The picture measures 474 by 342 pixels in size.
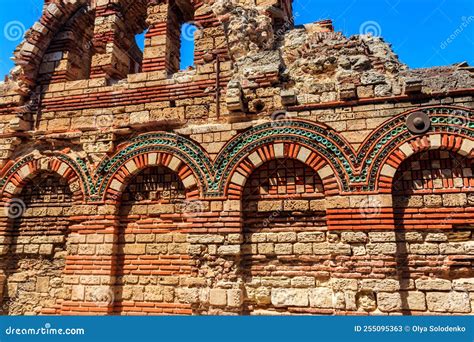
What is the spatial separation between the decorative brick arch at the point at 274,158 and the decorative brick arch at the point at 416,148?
2.36 ft

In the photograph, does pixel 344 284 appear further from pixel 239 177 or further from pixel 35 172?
pixel 35 172

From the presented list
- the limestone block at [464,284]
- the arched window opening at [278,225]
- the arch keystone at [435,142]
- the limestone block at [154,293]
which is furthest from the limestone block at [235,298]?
the arch keystone at [435,142]

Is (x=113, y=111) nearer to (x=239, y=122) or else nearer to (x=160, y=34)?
(x=160, y=34)

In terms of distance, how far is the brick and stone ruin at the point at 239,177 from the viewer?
17.2ft

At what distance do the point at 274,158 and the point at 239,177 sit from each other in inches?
23.9

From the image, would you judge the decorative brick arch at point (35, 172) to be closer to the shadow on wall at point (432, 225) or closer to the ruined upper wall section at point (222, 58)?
the ruined upper wall section at point (222, 58)

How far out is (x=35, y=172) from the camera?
6.97m

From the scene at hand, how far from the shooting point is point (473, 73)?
5.58 meters

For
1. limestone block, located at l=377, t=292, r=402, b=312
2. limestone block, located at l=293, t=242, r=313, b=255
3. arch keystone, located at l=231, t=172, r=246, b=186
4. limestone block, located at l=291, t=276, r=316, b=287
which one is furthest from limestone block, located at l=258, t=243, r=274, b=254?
limestone block, located at l=377, t=292, r=402, b=312

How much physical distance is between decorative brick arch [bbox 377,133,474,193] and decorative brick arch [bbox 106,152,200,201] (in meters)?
2.84

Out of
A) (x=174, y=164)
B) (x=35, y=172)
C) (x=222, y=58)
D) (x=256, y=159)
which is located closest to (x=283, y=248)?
(x=256, y=159)

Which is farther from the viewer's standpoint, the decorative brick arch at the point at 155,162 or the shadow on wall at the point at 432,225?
the decorative brick arch at the point at 155,162

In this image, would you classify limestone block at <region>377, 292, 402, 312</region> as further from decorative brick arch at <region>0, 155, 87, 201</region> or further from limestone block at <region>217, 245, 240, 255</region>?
decorative brick arch at <region>0, 155, 87, 201</region>

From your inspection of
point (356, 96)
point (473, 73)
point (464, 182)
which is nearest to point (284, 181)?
point (356, 96)
